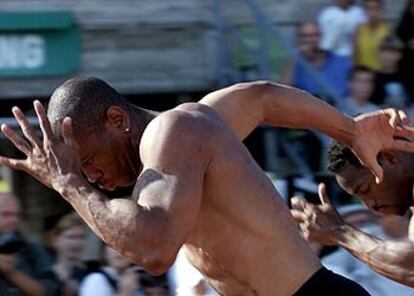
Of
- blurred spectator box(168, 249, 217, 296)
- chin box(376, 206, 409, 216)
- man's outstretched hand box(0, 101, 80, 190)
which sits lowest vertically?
blurred spectator box(168, 249, 217, 296)

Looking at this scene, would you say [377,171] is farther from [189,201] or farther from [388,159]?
[189,201]

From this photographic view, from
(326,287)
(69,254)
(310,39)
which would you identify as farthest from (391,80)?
(326,287)

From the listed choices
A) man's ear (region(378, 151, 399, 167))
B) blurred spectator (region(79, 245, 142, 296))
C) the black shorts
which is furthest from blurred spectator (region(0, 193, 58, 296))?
the black shorts

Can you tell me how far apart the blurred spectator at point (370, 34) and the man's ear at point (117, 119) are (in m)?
5.93

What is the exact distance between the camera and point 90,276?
762 cm

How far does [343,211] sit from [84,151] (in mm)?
3514

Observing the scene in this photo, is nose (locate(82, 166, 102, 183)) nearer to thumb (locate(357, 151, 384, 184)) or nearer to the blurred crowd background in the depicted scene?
thumb (locate(357, 151, 384, 184))

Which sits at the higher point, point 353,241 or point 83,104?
point 83,104

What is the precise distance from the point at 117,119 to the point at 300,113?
0.79 metres

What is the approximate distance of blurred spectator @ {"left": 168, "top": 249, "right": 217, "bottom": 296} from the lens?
661 centimetres

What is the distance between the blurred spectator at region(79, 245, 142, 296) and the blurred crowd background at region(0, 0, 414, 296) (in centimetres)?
78

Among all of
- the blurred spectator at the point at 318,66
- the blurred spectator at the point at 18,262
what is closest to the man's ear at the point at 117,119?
the blurred spectator at the point at 18,262

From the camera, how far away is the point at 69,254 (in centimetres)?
788

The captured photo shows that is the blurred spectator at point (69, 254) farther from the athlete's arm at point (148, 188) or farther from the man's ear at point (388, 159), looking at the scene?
the athlete's arm at point (148, 188)
